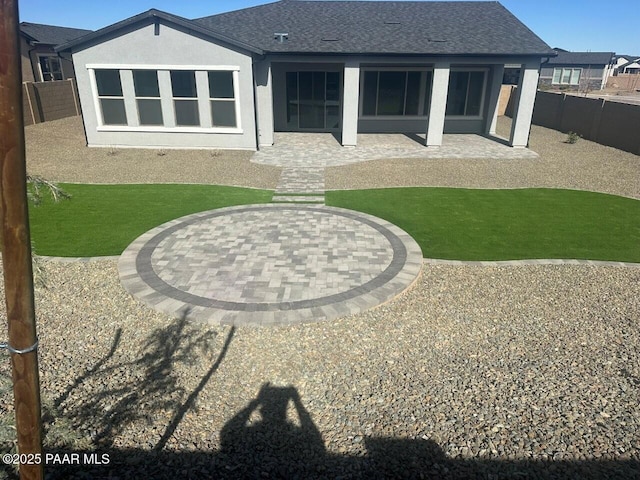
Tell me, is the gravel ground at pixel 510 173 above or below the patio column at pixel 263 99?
below

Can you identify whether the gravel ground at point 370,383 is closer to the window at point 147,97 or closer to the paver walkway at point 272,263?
the paver walkway at point 272,263

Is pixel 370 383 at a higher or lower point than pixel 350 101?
lower

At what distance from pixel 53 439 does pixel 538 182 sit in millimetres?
15662

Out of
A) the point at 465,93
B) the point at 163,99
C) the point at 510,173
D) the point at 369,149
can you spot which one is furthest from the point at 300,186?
the point at 465,93

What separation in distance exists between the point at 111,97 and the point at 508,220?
686 inches

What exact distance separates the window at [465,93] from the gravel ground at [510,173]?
224 inches

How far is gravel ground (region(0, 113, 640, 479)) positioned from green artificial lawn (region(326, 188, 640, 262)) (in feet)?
3.72

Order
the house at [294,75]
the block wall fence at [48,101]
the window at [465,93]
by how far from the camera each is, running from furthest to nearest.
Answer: the block wall fence at [48,101] < the window at [465,93] < the house at [294,75]

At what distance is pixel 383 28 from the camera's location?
22.2 m

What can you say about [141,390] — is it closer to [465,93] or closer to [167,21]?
[167,21]

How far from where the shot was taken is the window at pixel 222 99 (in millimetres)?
18359

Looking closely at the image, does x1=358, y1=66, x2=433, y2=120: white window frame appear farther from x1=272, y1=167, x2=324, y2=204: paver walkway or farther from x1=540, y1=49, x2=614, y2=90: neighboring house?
x1=540, y1=49, x2=614, y2=90: neighboring house

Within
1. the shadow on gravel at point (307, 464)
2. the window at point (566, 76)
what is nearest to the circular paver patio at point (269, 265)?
the shadow on gravel at point (307, 464)

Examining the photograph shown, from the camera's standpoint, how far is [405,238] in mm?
9789
